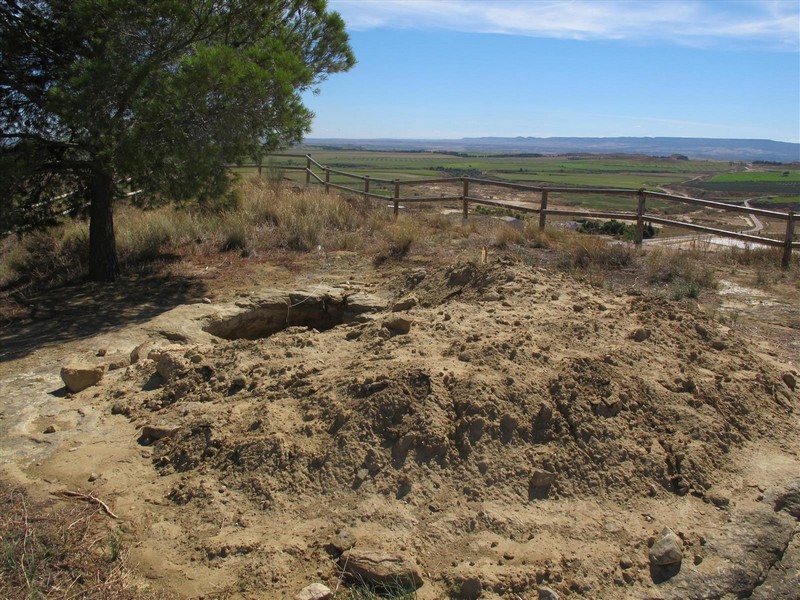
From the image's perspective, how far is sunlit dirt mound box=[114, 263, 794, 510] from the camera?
458cm

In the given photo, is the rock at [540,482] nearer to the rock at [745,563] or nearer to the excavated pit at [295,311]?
the rock at [745,563]

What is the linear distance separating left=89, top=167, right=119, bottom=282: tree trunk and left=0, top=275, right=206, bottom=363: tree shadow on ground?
0.71 feet

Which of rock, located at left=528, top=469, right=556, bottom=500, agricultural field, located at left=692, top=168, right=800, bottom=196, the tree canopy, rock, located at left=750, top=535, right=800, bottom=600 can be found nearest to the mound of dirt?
rock, located at left=528, top=469, right=556, bottom=500

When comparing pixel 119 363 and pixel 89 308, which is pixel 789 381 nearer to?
pixel 119 363

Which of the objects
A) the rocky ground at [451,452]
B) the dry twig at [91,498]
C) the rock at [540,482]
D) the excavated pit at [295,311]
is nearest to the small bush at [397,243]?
the excavated pit at [295,311]

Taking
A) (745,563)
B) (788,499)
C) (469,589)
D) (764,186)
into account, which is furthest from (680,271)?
(764,186)

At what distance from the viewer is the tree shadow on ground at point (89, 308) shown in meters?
7.59

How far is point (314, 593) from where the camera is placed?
3.71 m

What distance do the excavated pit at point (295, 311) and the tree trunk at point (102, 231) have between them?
269 cm

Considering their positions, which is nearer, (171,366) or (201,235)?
(171,366)

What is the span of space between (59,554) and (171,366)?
7.45ft

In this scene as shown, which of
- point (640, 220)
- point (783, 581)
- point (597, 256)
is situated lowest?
point (783, 581)

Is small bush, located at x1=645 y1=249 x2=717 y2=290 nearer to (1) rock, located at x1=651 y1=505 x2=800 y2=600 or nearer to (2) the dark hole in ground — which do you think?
(2) the dark hole in ground

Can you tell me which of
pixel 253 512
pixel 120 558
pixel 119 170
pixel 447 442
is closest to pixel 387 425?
pixel 447 442
